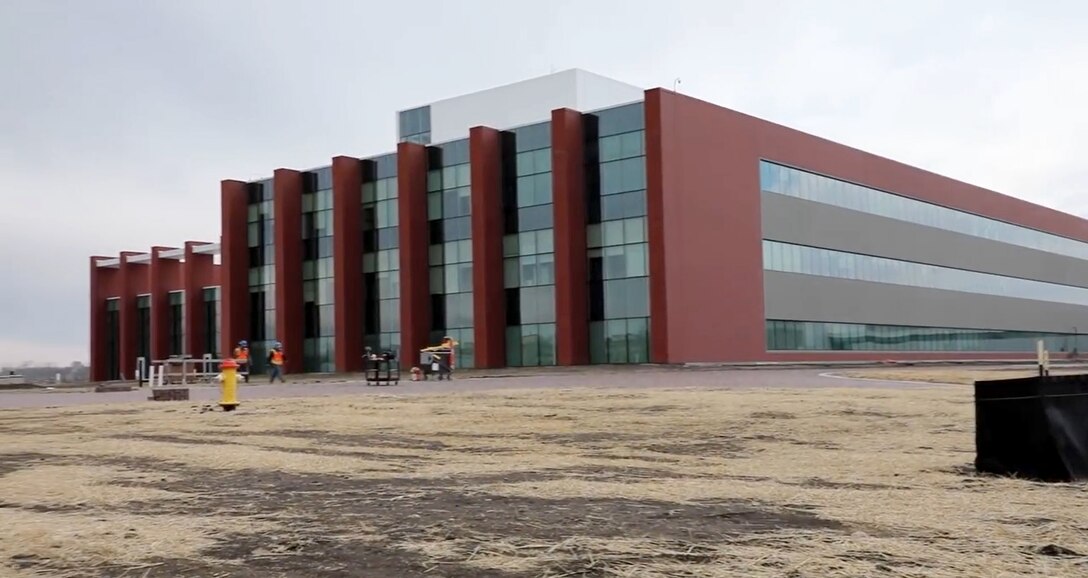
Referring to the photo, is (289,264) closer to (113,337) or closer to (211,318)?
(211,318)

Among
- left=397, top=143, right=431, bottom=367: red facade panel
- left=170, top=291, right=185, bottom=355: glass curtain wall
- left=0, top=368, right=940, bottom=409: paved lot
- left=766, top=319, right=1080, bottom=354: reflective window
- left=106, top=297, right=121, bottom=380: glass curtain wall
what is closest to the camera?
left=0, top=368, right=940, bottom=409: paved lot

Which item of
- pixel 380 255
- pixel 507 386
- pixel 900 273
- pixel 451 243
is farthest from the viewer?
pixel 900 273

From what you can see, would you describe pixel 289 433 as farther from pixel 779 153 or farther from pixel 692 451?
pixel 779 153

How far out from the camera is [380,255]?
60.2m

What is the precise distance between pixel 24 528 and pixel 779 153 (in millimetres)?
52557

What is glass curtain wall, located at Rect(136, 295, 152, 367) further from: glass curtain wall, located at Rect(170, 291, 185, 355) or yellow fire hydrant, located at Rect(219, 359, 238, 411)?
yellow fire hydrant, located at Rect(219, 359, 238, 411)

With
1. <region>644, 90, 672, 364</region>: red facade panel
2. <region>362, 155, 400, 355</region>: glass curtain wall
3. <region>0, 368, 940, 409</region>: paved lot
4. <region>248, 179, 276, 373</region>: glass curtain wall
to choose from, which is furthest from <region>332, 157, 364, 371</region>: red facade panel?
<region>0, 368, 940, 409</region>: paved lot

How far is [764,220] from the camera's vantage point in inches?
2132

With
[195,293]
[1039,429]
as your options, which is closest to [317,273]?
[195,293]

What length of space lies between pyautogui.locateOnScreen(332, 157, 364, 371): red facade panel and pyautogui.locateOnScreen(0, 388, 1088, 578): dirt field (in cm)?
4448

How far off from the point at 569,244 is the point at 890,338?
26208 millimetres

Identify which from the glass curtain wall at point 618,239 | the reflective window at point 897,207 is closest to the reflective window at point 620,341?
the glass curtain wall at point 618,239

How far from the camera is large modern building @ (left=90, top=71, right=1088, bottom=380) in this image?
4978 centimetres

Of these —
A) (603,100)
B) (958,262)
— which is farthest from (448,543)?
(958,262)
